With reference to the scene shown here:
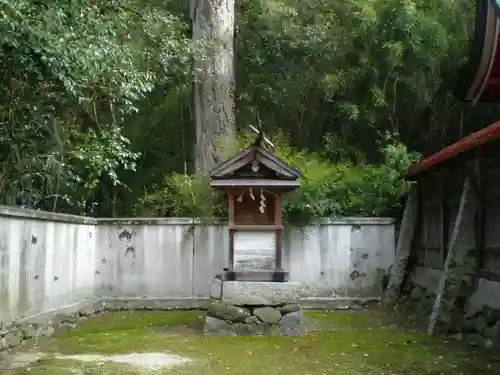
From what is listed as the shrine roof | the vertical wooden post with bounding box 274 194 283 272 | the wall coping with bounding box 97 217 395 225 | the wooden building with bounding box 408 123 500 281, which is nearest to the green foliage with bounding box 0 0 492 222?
the wall coping with bounding box 97 217 395 225

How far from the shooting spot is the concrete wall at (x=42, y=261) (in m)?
8.21

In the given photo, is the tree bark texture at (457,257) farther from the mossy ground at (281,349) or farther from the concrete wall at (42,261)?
the concrete wall at (42,261)

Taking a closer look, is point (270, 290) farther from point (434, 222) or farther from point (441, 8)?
point (441, 8)

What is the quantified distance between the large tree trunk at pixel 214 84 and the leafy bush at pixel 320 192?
563 millimetres

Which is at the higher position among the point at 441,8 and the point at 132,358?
the point at 441,8

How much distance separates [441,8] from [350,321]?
788 centimetres

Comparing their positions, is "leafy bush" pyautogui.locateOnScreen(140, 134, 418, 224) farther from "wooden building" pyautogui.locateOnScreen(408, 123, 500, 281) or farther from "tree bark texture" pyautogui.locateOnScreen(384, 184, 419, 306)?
"wooden building" pyautogui.locateOnScreen(408, 123, 500, 281)

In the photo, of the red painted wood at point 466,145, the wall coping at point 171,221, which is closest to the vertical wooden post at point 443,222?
the red painted wood at point 466,145

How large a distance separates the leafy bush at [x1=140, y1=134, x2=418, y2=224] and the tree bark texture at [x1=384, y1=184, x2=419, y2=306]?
645 mm

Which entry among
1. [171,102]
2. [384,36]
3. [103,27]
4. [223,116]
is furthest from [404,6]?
[103,27]

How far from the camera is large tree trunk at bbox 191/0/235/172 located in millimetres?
13711

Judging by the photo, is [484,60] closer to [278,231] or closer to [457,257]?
[457,257]

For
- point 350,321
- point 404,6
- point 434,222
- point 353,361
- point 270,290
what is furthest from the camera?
point 404,6

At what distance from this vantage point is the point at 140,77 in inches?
329
